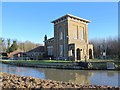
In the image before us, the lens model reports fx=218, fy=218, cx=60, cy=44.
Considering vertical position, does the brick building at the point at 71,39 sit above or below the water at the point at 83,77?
above

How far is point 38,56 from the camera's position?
55.0 metres

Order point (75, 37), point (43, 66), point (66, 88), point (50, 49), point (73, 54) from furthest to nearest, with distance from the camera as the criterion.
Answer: point (50, 49), point (75, 37), point (73, 54), point (43, 66), point (66, 88)

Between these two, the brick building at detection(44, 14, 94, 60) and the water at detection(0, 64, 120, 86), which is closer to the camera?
the water at detection(0, 64, 120, 86)

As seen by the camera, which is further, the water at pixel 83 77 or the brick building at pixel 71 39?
the brick building at pixel 71 39

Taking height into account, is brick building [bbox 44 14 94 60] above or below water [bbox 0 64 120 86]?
above

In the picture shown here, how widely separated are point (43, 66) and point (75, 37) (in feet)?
47.2

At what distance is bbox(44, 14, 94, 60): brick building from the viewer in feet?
143

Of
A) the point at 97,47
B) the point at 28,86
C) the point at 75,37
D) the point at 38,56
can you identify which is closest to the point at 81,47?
the point at 75,37

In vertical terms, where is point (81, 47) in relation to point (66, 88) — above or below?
above

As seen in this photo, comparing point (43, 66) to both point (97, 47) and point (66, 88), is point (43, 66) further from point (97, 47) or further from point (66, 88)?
point (97, 47)

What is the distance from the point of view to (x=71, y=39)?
4453 centimetres

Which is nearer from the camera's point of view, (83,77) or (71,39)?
(83,77)

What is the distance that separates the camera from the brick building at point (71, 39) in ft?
143

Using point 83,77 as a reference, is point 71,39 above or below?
above
